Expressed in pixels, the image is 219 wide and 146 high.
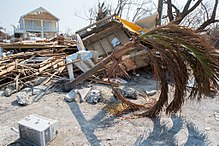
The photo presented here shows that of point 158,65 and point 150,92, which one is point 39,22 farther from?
point 158,65

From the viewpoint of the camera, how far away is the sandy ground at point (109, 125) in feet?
8.46

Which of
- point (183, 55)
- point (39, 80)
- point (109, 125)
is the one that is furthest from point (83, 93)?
point (183, 55)

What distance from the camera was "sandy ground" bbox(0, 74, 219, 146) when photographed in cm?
258

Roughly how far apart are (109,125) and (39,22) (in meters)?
27.4

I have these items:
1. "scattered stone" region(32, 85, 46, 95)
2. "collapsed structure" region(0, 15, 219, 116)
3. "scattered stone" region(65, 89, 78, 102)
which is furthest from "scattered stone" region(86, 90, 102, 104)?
"scattered stone" region(32, 85, 46, 95)

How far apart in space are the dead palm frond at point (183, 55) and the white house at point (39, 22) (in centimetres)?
2485

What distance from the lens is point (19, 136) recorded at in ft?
8.47

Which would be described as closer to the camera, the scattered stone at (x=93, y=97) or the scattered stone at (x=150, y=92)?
the scattered stone at (x=93, y=97)

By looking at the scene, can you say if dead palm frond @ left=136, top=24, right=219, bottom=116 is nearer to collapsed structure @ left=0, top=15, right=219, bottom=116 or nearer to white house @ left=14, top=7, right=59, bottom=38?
collapsed structure @ left=0, top=15, right=219, bottom=116

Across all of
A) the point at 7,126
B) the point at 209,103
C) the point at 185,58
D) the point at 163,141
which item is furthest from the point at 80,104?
the point at 209,103

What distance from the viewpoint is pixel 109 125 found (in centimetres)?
302

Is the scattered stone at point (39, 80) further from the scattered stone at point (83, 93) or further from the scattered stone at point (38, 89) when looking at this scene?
the scattered stone at point (83, 93)

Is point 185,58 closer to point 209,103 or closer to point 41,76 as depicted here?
point 209,103

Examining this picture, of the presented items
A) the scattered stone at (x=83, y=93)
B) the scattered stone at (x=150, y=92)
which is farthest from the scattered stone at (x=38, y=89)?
the scattered stone at (x=150, y=92)
